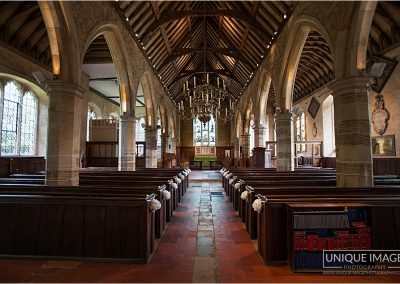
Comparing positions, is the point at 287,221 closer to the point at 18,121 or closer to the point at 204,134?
the point at 18,121

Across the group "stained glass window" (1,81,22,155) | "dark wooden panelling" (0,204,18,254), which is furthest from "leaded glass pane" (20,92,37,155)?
"dark wooden panelling" (0,204,18,254)

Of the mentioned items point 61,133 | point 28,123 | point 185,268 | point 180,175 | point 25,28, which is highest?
point 25,28

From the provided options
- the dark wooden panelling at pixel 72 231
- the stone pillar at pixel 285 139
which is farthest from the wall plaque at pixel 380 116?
the dark wooden panelling at pixel 72 231

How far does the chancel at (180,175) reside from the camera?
2957mm

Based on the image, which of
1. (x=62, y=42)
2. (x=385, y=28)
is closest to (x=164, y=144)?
(x=62, y=42)

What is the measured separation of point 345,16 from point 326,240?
426cm

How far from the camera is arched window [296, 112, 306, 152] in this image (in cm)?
1603

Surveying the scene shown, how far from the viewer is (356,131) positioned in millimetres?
4855

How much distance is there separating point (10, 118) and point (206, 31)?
10.2 metres

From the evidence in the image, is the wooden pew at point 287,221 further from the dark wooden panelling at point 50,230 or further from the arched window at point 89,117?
the arched window at point 89,117

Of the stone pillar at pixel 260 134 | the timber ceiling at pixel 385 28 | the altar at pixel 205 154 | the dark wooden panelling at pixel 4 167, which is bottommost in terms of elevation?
the dark wooden panelling at pixel 4 167

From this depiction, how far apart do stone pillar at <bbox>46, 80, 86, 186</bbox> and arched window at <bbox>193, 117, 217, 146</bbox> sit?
750 inches

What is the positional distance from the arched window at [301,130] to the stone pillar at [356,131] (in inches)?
453

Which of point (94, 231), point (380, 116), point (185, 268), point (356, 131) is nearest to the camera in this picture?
point (185, 268)
